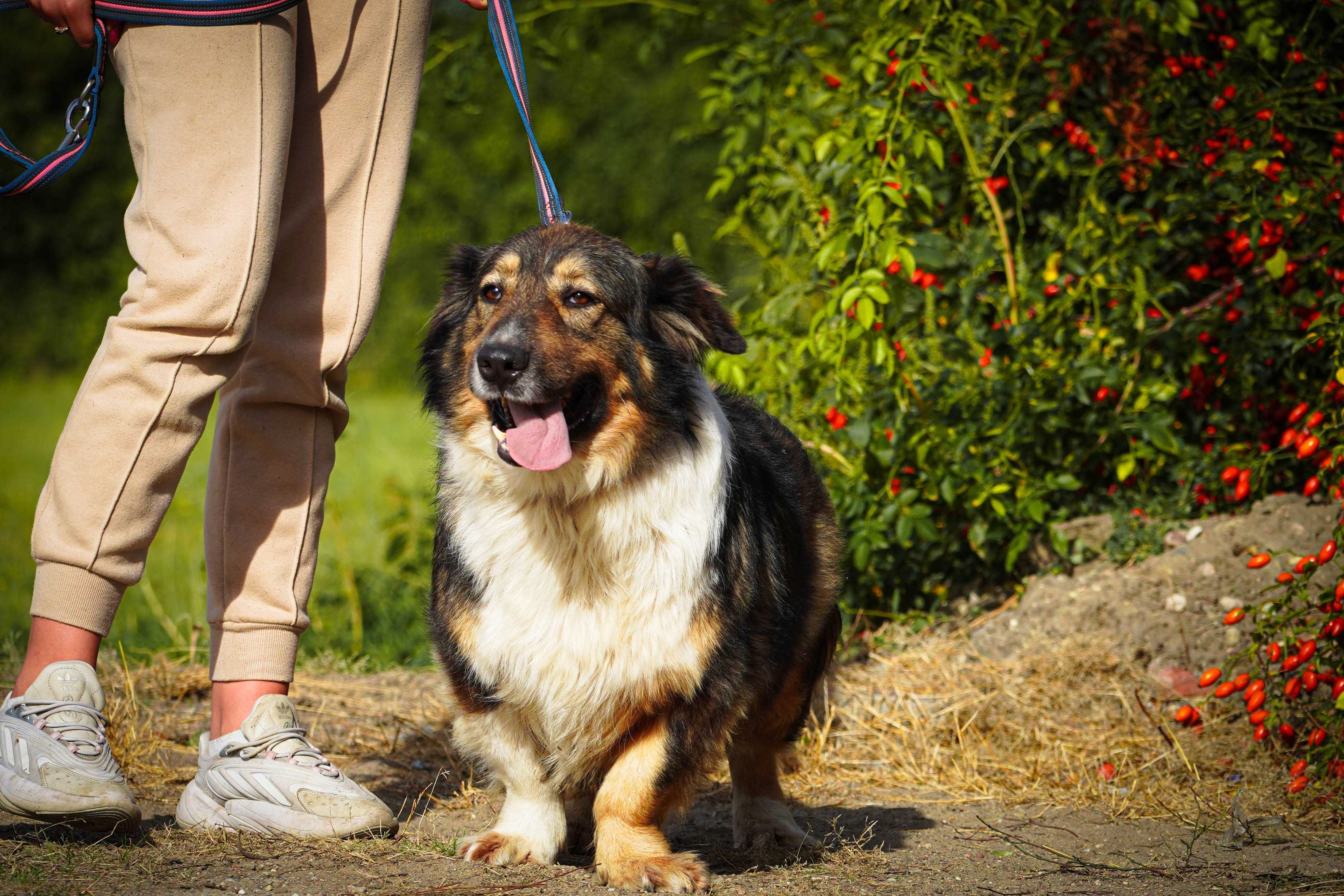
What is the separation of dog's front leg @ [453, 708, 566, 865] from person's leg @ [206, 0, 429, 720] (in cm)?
48

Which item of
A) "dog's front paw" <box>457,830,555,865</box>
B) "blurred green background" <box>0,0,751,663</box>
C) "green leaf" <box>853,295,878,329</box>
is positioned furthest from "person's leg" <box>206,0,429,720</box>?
"blurred green background" <box>0,0,751,663</box>

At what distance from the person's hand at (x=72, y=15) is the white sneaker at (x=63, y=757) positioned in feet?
4.13

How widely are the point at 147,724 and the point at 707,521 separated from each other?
191 centimetres

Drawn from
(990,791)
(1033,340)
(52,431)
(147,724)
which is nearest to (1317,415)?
(1033,340)

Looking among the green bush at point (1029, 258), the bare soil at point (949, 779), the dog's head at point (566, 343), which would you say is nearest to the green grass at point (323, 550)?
the dog's head at point (566, 343)

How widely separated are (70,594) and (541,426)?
101 cm

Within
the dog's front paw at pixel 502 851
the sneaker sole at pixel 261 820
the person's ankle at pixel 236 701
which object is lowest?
the dog's front paw at pixel 502 851

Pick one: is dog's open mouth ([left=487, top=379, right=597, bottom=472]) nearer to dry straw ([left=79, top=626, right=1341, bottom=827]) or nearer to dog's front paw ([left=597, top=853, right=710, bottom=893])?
dog's front paw ([left=597, top=853, right=710, bottom=893])

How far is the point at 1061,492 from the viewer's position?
448 centimetres

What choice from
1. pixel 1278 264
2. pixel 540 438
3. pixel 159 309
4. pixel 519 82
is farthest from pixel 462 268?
pixel 1278 264

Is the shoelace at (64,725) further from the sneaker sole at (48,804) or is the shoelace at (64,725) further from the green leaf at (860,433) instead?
the green leaf at (860,433)

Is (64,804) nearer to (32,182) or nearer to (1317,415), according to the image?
(32,182)

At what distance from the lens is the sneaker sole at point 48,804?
220cm

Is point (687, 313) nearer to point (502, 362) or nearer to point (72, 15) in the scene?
point (502, 362)
